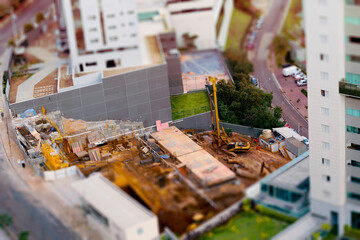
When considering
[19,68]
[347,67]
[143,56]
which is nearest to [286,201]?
[347,67]

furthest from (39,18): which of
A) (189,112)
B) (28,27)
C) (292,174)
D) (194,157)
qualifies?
(292,174)

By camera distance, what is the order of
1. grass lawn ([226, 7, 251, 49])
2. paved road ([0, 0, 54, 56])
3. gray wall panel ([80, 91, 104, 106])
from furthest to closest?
paved road ([0, 0, 54, 56]) < grass lawn ([226, 7, 251, 49]) < gray wall panel ([80, 91, 104, 106])

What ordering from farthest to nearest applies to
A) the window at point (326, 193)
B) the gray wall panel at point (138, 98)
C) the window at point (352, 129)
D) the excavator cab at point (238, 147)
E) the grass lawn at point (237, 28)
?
the grass lawn at point (237, 28), the gray wall panel at point (138, 98), the excavator cab at point (238, 147), the window at point (352, 129), the window at point (326, 193)

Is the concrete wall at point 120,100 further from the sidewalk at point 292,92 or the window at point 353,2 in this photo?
the window at point 353,2

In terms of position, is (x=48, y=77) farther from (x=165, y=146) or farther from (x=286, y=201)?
(x=286, y=201)

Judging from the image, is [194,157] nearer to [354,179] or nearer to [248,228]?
[248,228]

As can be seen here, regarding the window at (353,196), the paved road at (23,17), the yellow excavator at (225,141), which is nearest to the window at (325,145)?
the window at (353,196)

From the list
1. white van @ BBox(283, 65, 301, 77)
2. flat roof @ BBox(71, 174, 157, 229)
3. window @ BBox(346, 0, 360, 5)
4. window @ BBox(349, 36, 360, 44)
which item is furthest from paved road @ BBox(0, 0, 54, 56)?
window @ BBox(346, 0, 360, 5)

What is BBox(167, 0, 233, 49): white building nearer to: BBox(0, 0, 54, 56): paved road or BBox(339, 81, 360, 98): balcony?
BBox(0, 0, 54, 56): paved road
